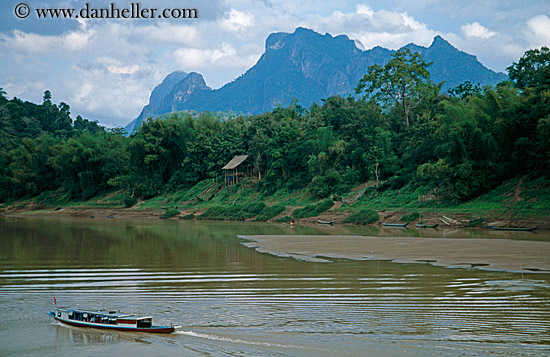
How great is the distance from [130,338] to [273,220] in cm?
3845

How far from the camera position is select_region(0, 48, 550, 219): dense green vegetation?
39.4 metres

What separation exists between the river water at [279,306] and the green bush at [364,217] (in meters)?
21.7

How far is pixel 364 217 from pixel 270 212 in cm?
1080

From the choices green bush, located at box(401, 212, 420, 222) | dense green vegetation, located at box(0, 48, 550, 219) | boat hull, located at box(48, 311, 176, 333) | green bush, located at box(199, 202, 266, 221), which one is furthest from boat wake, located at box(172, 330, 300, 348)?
green bush, located at box(199, 202, 266, 221)

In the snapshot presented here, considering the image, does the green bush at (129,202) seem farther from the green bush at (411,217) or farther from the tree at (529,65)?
A: the tree at (529,65)

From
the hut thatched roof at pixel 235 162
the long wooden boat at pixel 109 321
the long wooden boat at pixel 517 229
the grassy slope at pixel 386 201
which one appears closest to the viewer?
the long wooden boat at pixel 109 321

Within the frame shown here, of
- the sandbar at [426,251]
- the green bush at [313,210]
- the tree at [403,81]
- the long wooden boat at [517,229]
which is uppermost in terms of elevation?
the tree at [403,81]

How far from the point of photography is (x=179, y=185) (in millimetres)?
69812

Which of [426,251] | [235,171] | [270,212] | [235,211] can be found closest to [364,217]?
[270,212]

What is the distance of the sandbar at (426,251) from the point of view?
19047mm

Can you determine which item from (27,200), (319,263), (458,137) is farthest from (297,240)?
(27,200)

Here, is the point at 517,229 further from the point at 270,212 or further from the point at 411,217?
the point at 270,212

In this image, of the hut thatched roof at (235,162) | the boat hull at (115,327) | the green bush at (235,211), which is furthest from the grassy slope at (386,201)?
the boat hull at (115,327)

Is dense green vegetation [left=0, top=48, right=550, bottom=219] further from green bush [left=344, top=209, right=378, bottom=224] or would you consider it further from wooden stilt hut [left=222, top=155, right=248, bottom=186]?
green bush [left=344, top=209, right=378, bottom=224]
